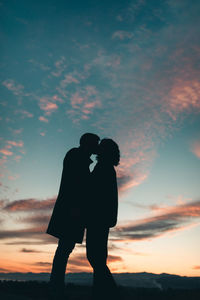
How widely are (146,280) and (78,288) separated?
5.14m

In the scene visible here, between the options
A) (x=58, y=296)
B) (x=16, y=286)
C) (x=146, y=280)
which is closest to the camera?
(x=58, y=296)

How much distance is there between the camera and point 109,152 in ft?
15.0

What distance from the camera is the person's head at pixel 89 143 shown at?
4.62 metres

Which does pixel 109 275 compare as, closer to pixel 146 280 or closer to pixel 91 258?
pixel 91 258

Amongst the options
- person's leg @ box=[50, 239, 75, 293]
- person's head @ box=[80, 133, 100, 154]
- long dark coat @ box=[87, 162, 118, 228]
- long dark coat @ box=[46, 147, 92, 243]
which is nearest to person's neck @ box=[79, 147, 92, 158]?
person's head @ box=[80, 133, 100, 154]

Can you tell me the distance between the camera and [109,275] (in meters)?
4.05

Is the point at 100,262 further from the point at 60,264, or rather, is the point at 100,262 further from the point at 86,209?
the point at 86,209

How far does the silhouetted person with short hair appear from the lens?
423cm

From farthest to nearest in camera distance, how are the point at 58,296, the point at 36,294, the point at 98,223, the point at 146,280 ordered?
the point at 146,280 < the point at 36,294 < the point at 98,223 < the point at 58,296

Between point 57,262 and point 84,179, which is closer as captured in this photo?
point 57,262

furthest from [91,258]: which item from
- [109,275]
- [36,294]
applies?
[36,294]

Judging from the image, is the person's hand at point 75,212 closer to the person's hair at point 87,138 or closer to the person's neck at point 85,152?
the person's neck at point 85,152

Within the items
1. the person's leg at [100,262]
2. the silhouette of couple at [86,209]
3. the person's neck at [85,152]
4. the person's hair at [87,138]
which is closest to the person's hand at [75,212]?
the silhouette of couple at [86,209]

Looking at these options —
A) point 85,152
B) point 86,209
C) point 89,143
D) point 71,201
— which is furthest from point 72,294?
point 89,143
